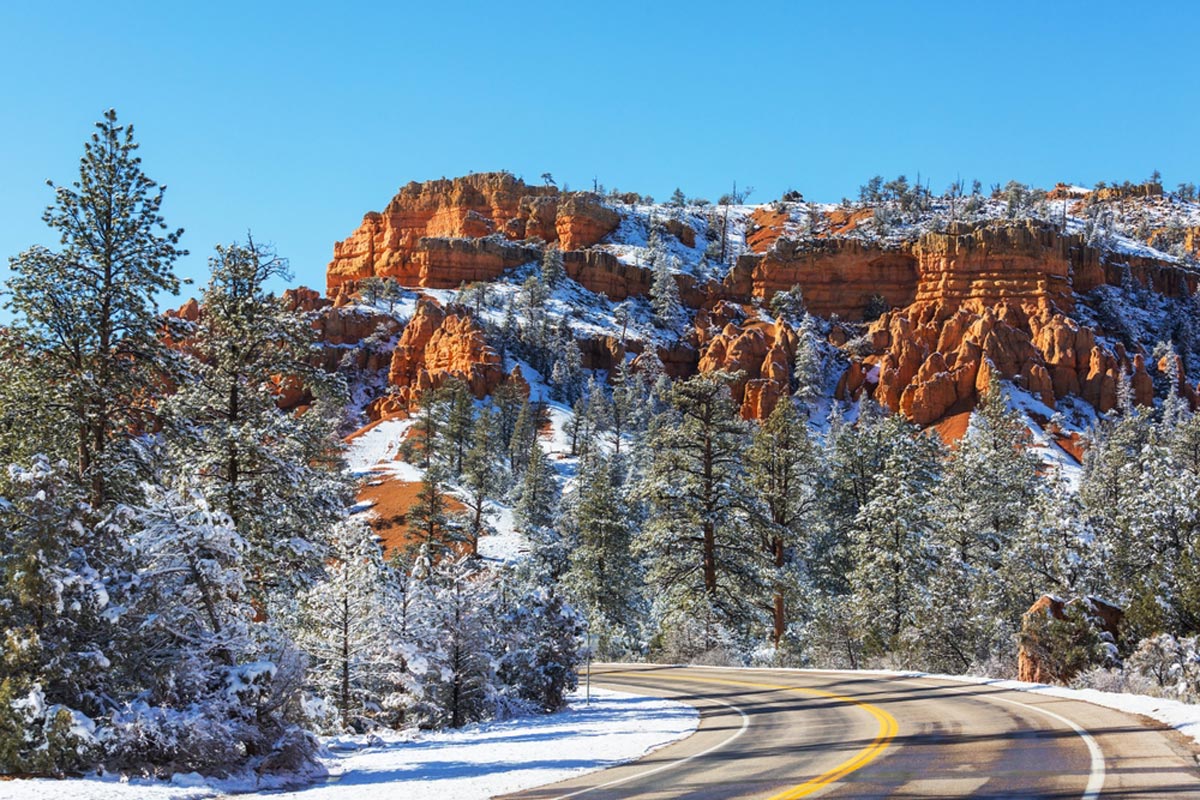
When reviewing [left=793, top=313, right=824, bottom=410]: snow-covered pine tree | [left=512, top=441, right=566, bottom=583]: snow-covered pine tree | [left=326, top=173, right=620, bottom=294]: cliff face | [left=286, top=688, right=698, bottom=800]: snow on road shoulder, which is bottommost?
[left=286, top=688, right=698, bottom=800]: snow on road shoulder

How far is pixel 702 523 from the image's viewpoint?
3259cm

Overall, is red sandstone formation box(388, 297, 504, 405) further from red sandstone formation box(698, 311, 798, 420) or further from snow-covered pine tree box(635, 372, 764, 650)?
snow-covered pine tree box(635, 372, 764, 650)

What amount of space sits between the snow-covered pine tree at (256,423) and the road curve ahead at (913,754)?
891 cm

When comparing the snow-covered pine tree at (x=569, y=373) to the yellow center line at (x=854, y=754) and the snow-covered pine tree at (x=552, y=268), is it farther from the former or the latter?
the yellow center line at (x=854, y=754)

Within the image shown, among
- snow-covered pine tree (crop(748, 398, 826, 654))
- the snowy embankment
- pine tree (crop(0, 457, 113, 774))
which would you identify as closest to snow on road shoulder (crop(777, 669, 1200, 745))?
the snowy embankment

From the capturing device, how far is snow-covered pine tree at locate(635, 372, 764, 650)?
32.5 m

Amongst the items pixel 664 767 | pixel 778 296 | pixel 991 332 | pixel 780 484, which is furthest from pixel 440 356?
Result: pixel 664 767

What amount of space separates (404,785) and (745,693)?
1140cm

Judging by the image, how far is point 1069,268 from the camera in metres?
139

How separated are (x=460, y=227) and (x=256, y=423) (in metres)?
158

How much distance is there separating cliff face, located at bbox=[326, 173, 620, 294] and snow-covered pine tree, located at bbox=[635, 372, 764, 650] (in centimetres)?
12192

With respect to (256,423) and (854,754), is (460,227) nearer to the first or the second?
(256,423)

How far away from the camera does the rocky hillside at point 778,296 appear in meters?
117

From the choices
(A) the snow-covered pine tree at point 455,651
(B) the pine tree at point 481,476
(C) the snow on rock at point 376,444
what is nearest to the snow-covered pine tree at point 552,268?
(C) the snow on rock at point 376,444
